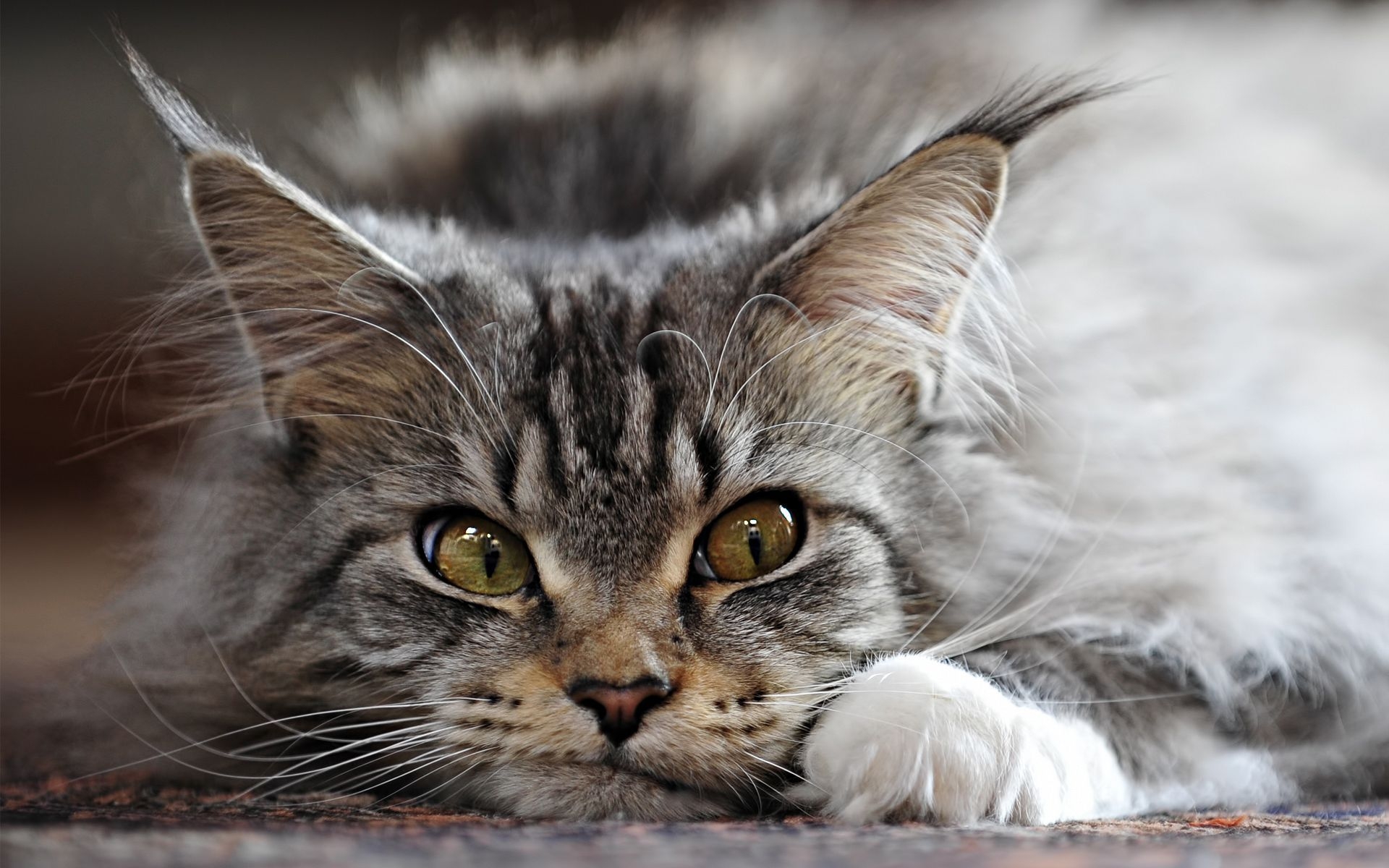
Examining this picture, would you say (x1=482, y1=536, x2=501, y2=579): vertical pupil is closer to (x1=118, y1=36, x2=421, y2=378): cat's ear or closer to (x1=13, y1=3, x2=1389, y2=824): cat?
(x1=13, y1=3, x2=1389, y2=824): cat

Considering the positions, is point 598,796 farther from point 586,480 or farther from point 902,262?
point 902,262

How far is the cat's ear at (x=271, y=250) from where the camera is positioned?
1.14m

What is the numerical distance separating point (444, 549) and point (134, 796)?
40 centimetres

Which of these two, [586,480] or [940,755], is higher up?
[586,480]

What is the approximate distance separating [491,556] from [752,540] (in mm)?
270

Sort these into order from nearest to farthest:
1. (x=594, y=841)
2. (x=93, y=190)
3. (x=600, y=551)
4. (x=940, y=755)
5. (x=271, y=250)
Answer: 1. (x=594, y=841)
2. (x=940, y=755)
3. (x=600, y=551)
4. (x=271, y=250)
5. (x=93, y=190)

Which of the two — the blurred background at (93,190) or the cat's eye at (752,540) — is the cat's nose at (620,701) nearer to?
the cat's eye at (752,540)

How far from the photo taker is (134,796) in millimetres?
1128

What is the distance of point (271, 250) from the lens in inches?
47.6

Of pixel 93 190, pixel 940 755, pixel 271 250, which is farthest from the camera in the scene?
pixel 93 190

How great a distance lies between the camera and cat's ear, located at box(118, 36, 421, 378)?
3.73 feet

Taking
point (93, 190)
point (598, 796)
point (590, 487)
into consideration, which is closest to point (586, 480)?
point (590, 487)

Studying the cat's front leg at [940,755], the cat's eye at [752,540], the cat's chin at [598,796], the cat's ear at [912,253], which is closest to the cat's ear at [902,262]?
the cat's ear at [912,253]

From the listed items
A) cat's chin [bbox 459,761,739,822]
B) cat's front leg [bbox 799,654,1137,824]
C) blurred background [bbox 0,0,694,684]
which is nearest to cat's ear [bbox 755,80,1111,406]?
cat's front leg [bbox 799,654,1137,824]
